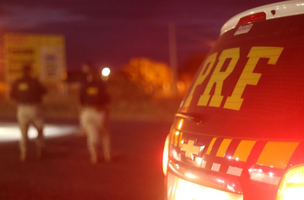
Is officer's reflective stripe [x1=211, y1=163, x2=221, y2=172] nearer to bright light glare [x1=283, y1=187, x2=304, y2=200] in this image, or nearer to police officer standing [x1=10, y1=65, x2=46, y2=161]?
bright light glare [x1=283, y1=187, x2=304, y2=200]

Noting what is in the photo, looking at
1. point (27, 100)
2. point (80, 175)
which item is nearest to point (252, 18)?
point (80, 175)

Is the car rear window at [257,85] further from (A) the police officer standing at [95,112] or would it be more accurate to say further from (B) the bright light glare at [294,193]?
(A) the police officer standing at [95,112]

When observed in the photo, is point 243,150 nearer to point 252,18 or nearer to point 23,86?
point 252,18

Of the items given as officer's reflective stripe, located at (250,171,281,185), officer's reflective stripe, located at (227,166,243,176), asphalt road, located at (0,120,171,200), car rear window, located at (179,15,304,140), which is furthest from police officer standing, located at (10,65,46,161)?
officer's reflective stripe, located at (250,171,281,185)

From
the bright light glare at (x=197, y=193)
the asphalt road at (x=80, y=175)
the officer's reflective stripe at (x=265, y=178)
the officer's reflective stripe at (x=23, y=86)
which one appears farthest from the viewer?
the officer's reflective stripe at (x=23, y=86)

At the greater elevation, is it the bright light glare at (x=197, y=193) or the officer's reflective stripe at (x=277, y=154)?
the officer's reflective stripe at (x=277, y=154)

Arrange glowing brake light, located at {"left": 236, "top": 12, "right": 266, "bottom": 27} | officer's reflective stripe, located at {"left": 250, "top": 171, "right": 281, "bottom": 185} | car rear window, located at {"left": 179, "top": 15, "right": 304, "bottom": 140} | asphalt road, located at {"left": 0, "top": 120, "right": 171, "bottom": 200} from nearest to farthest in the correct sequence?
officer's reflective stripe, located at {"left": 250, "top": 171, "right": 281, "bottom": 185} < car rear window, located at {"left": 179, "top": 15, "right": 304, "bottom": 140} < glowing brake light, located at {"left": 236, "top": 12, "right": 266, "bottom": 27} < asphalt road, located at {"left": 0, "top": 120, "right": 171, "bottom": 200}

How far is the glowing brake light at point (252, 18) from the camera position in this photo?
2.81 meters

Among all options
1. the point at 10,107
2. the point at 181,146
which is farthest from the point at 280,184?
the point at 10,107


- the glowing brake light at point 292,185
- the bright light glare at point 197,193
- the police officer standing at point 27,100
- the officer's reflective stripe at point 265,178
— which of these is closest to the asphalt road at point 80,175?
the police officer standing at point 27,100

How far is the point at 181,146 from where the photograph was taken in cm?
292

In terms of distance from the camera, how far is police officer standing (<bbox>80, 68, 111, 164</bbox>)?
9.04 m

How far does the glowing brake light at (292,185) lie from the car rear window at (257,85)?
16 cm

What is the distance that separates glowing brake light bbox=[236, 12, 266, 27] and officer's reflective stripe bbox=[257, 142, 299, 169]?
91 centimetres
